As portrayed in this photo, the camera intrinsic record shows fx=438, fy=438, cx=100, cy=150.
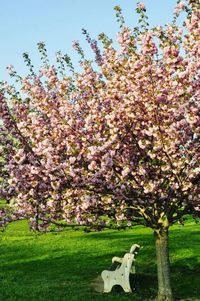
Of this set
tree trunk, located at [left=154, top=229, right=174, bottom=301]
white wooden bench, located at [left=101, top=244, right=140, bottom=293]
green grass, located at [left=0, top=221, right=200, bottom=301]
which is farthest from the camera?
white wooden bench, located at [left=101, top=244, right=140, bottom=293]

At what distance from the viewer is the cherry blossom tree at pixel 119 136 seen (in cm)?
1039

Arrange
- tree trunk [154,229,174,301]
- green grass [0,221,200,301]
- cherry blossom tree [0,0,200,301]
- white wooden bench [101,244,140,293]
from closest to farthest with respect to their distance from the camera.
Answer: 1. cherry blossom tree [0,0,200,301]
2. tree trunk [154,229,174,301]
3. green grass [0,221,200,301]
4. white wooden bench [101,244,140,293]

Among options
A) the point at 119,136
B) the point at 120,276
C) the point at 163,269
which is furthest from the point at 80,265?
the point at 119,136

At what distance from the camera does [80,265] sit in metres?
20.0

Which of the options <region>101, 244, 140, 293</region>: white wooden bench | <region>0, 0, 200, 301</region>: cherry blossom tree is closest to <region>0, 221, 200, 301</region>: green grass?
<region>101, 244, 140, 293</region>: white wooden bench

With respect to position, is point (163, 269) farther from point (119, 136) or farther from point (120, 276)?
point (119, 136)

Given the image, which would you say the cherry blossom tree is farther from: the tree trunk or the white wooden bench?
the white wooden bench

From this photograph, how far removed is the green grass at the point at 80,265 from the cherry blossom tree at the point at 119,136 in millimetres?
2405

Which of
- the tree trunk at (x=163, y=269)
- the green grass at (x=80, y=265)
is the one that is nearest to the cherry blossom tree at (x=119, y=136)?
the tree trunk at (x=163, y=269)

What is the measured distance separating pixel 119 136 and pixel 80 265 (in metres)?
10.8

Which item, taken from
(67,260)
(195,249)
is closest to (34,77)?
(67,260)

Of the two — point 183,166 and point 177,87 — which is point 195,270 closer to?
point 183,166

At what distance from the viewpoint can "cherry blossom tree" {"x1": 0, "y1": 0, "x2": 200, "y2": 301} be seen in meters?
10.4

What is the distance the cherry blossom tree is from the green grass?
7.89ft
